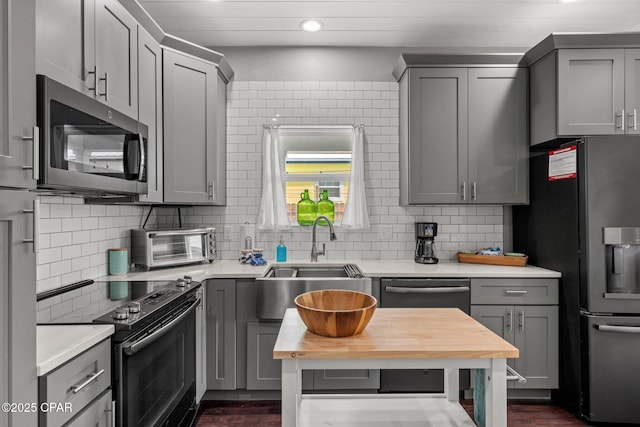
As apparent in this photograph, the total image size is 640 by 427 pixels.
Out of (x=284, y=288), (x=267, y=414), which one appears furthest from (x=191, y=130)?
(x=267, y=414)

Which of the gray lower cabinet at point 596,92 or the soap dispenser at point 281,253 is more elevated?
the gray lower cabinet at point 596,92

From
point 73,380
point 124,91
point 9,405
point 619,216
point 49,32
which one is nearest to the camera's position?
point 9,405

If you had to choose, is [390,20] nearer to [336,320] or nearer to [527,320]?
[527,320]

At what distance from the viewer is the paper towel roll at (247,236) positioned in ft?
10.5

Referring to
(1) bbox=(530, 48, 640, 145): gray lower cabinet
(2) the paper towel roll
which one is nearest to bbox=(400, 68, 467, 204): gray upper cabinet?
(1) bbox=(530, 48, 640, 145): gray lower cabinet

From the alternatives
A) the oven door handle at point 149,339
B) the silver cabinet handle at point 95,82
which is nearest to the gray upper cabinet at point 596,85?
the oven door handle at point 149,339

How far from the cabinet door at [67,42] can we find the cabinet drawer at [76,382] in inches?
40.4

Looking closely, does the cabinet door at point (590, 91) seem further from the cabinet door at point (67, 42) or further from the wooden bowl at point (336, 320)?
the cabinet door at point (67, 42)

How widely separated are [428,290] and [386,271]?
303 millimetres

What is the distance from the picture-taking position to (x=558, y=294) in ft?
8.64

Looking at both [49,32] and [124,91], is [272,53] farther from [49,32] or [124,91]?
[49,32]

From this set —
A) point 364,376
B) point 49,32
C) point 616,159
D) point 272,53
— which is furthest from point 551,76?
point 49,32

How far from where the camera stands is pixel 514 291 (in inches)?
104

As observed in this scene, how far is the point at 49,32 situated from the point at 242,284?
1.72 m
